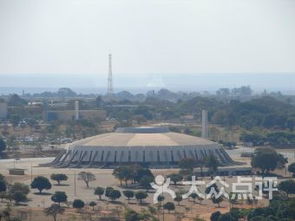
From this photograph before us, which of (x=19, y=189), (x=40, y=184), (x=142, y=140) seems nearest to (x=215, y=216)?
(x=19, y=189)

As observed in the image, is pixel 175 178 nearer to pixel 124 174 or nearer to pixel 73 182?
pixel 124 174

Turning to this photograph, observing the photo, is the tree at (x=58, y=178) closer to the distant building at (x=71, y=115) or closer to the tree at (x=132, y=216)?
the tree at (x=132, y=216)

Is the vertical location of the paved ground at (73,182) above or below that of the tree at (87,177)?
below

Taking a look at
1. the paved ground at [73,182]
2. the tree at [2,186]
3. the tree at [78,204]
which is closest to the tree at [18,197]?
the paved ground at [73,182]

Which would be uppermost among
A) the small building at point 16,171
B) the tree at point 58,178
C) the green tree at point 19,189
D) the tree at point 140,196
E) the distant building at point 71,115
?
the green tree at point 19,189

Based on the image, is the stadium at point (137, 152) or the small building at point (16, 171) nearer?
the small building at point (16, 171)

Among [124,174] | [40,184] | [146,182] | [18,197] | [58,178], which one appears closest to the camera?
[18,197]

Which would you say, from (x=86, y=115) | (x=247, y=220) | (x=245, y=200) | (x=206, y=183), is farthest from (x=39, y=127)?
(x=247, y=220)

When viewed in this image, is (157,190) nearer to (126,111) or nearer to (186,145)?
(186,145)
